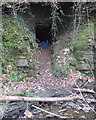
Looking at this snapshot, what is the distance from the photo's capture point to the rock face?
5395 millimetres

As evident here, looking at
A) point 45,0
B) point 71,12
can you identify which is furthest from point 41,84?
point 71,12

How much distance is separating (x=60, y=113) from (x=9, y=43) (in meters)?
3.14

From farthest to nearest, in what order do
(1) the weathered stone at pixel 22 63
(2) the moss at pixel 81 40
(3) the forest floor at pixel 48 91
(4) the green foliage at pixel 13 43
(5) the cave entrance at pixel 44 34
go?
(5) the cave entrance at pixel 44 34, (2) the moss at pixel 81 40, (1) the weathered stone at pixel 22 63, (4) the green foliage at pixel 13 43, (3) the forest floor at pixel 48 91

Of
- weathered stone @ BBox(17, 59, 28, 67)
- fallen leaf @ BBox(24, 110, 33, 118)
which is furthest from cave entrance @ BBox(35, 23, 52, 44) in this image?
fallen leaf @ BBox(24, 110, 33, 118)

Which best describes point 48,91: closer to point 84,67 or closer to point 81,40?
point 84,67

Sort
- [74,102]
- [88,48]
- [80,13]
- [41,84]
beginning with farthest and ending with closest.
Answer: [80,13], [88,48], [41,84], [74,102]

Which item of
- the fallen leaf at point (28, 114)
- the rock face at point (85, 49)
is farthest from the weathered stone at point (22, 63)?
the rock face at point (85, 49)

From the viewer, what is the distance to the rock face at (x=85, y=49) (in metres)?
5.39

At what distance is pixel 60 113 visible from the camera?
114 inches

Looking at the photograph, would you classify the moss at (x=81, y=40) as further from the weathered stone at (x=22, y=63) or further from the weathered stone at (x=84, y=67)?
the weathered stone at (x=22, y=63)

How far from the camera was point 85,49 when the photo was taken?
5668mm

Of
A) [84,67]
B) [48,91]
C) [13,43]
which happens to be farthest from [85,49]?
[13,43]

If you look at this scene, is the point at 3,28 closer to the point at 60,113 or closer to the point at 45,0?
the point at 45,0

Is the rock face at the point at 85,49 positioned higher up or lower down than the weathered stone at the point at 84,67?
higher up
